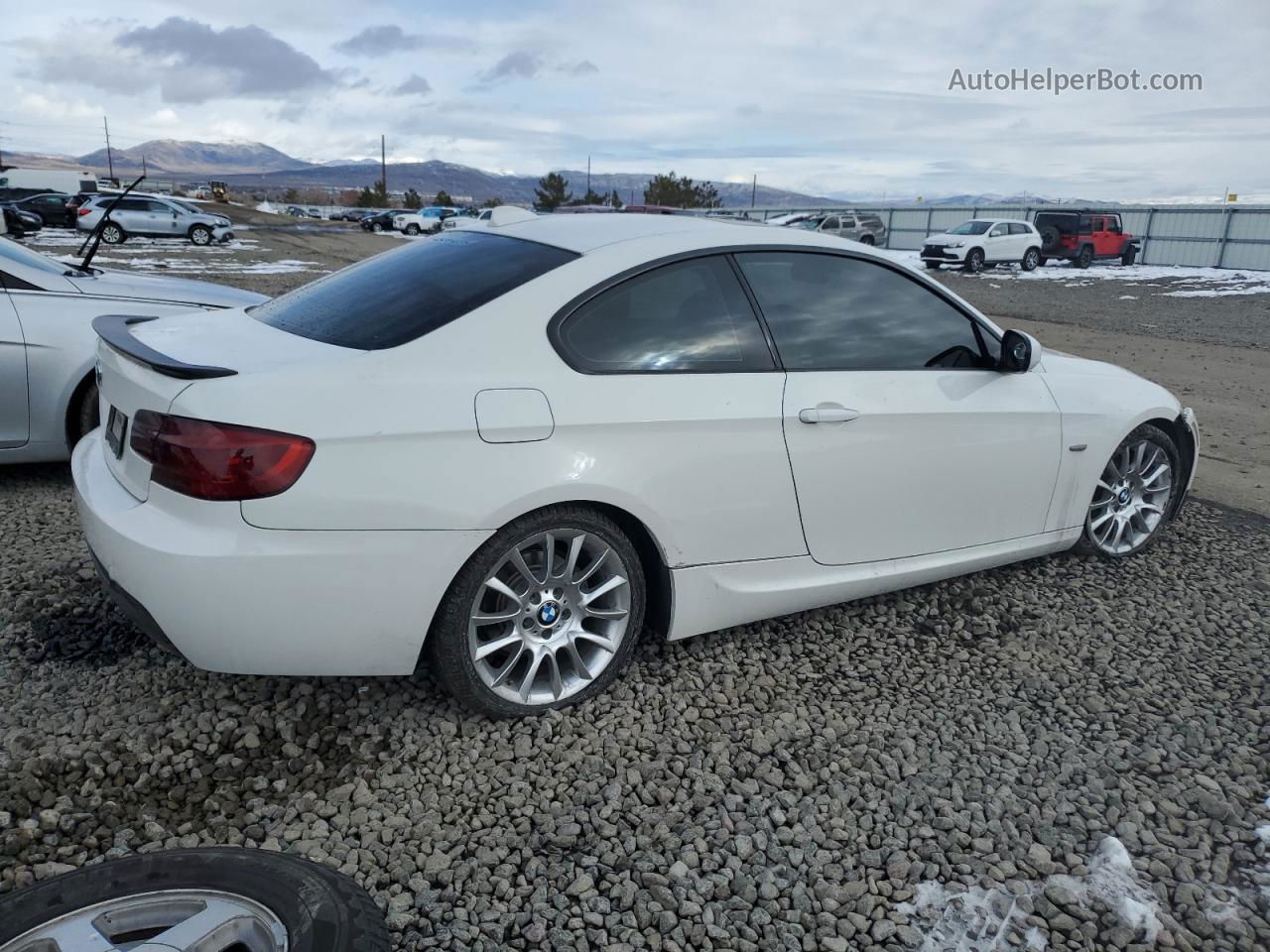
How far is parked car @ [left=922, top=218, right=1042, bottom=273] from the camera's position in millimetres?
26094

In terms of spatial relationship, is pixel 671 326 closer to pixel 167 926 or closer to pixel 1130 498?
pixel 167 926

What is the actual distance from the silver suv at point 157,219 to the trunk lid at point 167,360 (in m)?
29.7

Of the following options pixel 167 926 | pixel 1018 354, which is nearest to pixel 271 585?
pixel 167 926

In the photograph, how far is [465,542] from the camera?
2.61 metres

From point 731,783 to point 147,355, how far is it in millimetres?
2114

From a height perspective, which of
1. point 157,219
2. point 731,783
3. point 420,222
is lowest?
point 731,783

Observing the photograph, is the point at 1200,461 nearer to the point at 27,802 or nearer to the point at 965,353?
the point at 965,353

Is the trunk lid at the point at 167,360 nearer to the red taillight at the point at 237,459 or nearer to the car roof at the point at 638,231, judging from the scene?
the red taillight at the point at 237,459

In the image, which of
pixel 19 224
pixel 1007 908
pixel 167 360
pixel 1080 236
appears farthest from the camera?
pixel 1080 236

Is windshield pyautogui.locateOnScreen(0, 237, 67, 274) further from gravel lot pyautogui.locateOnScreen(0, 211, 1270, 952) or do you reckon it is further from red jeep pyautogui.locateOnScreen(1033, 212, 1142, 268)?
red jeep pyautogui.locateOnScreen(1033, 212, 1142, 268)

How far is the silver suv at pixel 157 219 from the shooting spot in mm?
28892

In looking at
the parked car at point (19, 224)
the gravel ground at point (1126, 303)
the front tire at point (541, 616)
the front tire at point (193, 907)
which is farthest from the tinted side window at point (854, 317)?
the parked car at point (19, 224)

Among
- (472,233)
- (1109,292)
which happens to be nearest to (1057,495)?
(472,233)

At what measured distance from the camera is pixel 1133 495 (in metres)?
4.48
